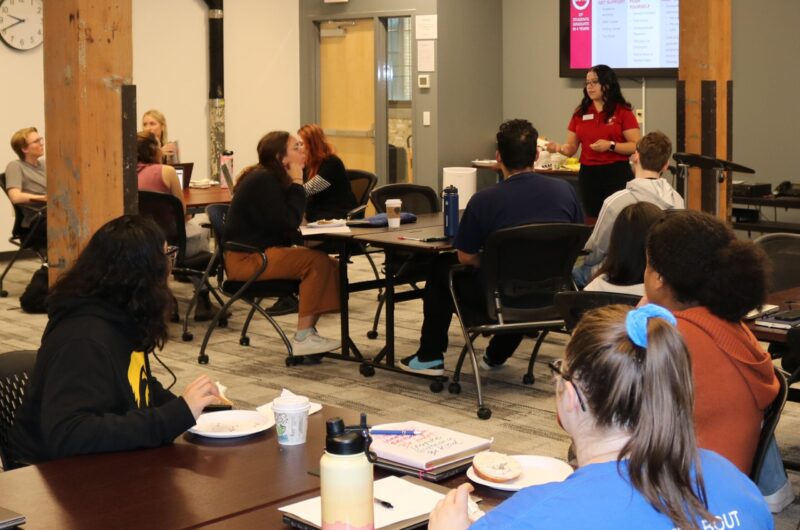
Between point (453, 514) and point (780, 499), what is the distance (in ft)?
7.94

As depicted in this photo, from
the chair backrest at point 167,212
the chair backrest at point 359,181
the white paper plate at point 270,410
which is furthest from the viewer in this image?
the chair backrest at point 359,181

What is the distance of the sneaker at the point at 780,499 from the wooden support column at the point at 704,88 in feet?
7.70

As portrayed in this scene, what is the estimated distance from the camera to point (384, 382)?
581cm

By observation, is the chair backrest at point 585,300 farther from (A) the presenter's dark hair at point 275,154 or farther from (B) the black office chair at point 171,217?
(B) the black office chair at point 171,217

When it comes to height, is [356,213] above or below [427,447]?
above

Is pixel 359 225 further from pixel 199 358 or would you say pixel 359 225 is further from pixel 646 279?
pixel 646 279

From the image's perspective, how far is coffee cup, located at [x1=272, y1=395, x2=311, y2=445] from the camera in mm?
2492

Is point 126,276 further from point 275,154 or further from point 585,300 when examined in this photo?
point 275,154

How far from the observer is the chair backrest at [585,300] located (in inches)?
143

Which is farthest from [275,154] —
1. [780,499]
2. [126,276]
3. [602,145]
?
[126,276]

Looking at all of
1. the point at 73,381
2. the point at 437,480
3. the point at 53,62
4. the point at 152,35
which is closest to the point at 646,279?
the point at 437,480

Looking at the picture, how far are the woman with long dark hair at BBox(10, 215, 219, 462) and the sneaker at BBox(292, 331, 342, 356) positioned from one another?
10.5 feet

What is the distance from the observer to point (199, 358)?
624 centimetres

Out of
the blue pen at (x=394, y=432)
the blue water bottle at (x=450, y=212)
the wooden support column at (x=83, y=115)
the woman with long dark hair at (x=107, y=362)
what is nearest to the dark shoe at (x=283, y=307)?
the blue water bottle at (x=450, y=212)
